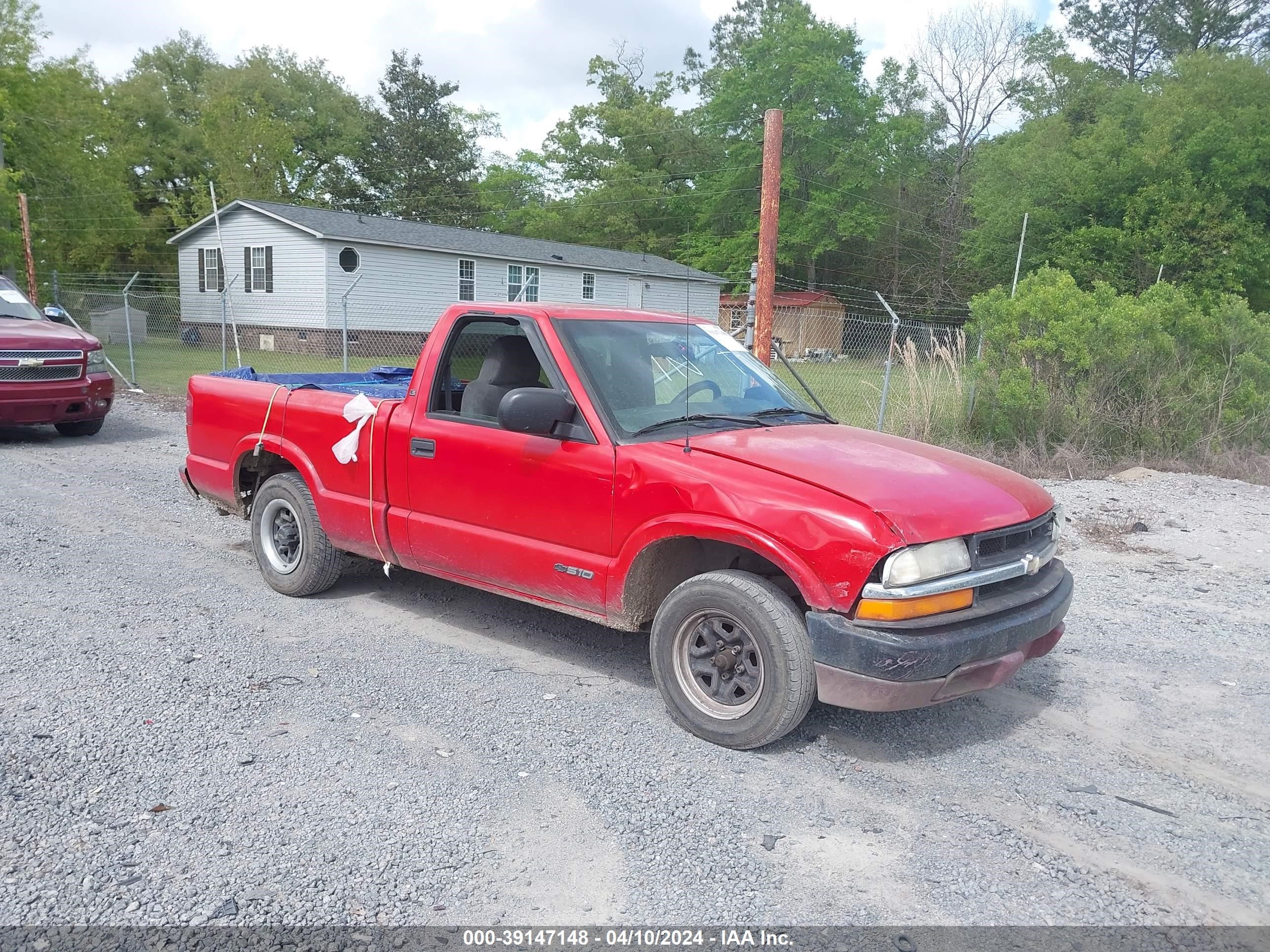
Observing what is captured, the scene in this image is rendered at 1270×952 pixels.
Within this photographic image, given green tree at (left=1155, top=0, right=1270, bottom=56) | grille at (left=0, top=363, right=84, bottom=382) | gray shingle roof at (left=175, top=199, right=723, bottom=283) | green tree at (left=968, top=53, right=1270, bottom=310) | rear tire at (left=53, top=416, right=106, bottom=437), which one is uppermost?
green tree at (left=1155, top=0, right=1270, bottom=56)

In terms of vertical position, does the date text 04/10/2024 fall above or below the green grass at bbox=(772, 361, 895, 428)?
below

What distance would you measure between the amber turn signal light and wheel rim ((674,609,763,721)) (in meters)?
0.49

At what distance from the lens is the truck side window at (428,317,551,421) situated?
4.80 metres

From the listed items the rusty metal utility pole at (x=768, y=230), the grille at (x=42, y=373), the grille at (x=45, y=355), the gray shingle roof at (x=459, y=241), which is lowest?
the grille at (x=42, y=373)

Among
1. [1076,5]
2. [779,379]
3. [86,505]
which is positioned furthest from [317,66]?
[779,379]

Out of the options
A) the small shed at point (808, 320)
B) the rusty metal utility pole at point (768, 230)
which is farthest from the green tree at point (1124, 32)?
the rusty metal utility pole at point (768, 230)

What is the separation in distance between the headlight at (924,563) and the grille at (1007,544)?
0.09 metres

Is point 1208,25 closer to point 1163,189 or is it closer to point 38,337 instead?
point 1163,189

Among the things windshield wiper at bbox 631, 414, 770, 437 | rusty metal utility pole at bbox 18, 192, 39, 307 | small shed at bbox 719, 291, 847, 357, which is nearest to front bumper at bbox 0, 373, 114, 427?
windshield wiper at bbox 631, 414, 770, 437

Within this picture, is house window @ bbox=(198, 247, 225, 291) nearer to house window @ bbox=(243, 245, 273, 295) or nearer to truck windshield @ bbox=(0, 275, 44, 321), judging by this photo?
house window @ bbox=(243, 245, 273, 295)

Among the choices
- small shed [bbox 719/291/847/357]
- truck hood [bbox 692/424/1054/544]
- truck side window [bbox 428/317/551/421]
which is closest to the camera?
truck hood [bbox 692/424/1054/544]

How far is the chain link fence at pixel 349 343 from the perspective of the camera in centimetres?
1261

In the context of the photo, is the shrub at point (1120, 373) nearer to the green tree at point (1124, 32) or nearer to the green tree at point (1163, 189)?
the green tree at point (1163, 189)

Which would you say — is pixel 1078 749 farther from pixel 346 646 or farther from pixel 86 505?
pixel 86 505
